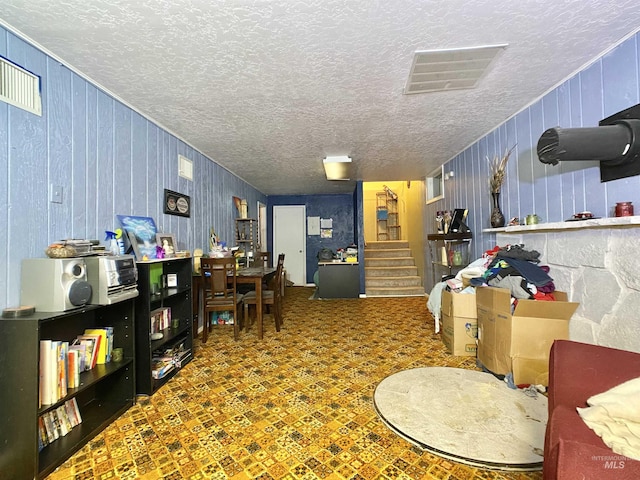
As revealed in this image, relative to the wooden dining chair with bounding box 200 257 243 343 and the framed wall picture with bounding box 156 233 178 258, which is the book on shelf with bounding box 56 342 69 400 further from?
the wooden dining chair with bounding box 200 257 243 343

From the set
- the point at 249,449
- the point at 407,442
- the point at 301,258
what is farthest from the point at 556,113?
the point at 301,258

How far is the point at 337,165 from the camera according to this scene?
14.3 feet

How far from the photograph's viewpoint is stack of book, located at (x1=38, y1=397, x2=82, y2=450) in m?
1.56

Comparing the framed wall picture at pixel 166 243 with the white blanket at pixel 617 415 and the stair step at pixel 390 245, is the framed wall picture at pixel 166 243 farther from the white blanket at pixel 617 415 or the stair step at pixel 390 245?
the stair step at pixel 390 245

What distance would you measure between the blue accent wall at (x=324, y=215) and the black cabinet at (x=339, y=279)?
1932 mm

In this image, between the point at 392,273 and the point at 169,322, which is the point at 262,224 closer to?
the point at 392,273

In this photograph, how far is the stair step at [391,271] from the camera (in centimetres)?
Result: 633

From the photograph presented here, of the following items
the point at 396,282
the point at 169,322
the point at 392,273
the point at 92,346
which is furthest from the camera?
the point at 392,273

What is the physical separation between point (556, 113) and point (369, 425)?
110 inches

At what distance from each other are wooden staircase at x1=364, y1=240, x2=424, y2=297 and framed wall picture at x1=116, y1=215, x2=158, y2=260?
14.1 ft

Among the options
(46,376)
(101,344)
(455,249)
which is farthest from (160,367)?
(455,249)

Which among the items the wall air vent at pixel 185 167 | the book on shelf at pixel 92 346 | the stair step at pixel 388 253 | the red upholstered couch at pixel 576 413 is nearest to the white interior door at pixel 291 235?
the stair step at pixel 388 253

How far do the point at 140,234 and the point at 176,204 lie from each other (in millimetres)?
787

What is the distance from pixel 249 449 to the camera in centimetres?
157
